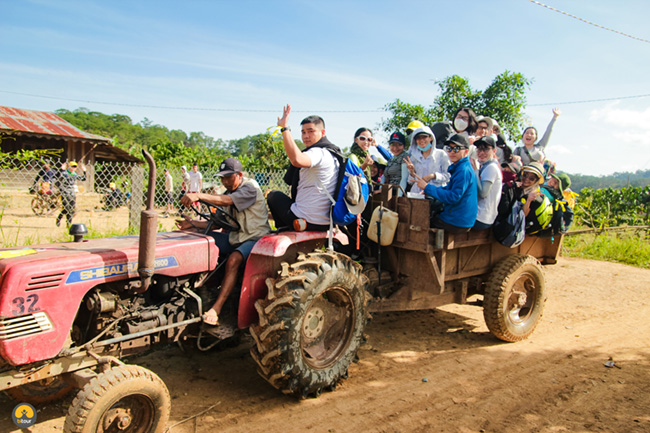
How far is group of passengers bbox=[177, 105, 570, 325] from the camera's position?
3947mm

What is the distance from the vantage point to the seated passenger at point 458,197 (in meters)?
4.54

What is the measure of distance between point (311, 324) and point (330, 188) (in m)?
1.25

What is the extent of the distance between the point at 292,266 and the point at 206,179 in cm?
702

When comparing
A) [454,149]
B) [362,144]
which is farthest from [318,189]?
[362,144]

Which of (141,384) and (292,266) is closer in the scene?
(141,384)

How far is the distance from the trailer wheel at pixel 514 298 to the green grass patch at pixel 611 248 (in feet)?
20.6

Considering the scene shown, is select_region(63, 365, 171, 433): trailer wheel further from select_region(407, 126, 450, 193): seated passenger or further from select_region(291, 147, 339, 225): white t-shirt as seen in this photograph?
select_region(407, 126, 450, 193): seated passenger

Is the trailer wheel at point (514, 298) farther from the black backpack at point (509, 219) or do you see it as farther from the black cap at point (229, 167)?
the black cap at point (229, 167)

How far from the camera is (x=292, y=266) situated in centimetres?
369

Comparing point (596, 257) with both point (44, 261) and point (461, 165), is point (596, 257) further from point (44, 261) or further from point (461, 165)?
point (44, 261)

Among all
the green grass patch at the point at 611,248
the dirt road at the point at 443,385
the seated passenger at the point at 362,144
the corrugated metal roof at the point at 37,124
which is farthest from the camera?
the corrugated metal roof at the point at 37,124

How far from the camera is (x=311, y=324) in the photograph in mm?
4039

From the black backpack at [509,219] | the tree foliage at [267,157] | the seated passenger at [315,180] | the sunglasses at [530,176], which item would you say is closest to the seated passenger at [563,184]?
the sunglasses at [530,176]

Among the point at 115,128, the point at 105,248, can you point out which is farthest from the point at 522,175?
the point at 115,128
